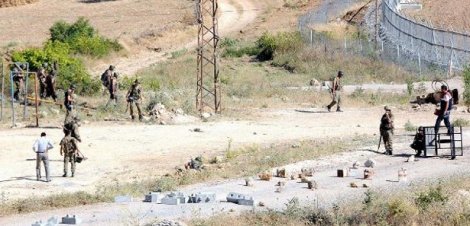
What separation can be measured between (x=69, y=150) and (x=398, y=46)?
2952 centimetres

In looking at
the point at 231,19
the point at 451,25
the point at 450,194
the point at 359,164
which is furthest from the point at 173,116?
the point at 231,19

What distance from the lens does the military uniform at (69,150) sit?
24.1 meters

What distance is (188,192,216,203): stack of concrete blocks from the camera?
808 inches

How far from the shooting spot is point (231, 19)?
71.4 meters

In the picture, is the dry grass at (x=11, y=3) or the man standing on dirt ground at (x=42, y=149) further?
the dry grass at (x=11, y=3)

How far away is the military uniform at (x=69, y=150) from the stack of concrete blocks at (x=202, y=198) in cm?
445

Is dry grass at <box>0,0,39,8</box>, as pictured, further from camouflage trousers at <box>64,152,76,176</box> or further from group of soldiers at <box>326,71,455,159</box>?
camouflage trousers at <box>64,152,76,176</box>

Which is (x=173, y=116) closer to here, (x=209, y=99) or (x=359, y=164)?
(x=209, y=99)

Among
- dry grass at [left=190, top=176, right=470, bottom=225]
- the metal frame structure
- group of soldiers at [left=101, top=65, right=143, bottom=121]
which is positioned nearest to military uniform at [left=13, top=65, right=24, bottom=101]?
group of soldiers at [left=101, top=65, right=143, bottom=121]

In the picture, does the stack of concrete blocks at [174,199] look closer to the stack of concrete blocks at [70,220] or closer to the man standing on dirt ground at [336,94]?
the stack of concrete blocks at [70,220]

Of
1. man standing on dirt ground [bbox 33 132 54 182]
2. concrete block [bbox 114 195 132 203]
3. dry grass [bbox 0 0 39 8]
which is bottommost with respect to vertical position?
concrete block [bbox 114 195 132 203]

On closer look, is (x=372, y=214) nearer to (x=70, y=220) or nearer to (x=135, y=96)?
(x=70, y=220)

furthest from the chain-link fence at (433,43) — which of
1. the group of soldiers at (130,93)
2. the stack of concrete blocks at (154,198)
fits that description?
the stack of concrete blocks at (154,198)

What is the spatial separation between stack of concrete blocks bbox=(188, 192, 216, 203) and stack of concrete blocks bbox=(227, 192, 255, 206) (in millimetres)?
310
